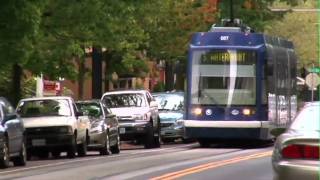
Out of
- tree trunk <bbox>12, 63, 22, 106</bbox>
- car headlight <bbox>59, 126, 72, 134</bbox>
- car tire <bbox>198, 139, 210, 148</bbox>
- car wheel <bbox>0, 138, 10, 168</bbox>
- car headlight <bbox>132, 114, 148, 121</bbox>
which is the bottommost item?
car tire <bbox>198, 139, 210, 148</bbox>

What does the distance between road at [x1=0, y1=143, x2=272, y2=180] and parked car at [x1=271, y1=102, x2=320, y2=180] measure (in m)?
6.15

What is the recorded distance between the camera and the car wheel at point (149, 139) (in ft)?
98.0

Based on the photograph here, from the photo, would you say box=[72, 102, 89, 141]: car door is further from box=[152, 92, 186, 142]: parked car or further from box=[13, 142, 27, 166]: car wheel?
box=[152, 92, 186, 142]: parked car

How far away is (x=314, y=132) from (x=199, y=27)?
32878 mm

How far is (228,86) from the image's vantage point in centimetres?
2645

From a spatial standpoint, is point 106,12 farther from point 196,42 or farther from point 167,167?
point 167,167

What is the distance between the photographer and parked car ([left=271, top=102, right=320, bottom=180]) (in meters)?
10.4

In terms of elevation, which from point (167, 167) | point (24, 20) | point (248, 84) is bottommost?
→ point (167, 167)

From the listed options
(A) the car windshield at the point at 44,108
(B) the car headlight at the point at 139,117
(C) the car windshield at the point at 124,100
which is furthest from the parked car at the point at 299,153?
(C) the car windshield at the point at 124,100

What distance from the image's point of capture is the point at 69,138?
24.2 m

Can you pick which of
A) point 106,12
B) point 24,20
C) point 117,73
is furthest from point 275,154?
point 117,73

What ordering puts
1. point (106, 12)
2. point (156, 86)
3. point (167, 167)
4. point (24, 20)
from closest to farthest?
point (167, 167), point (24, 20), point (106, 12), point (156, 86)

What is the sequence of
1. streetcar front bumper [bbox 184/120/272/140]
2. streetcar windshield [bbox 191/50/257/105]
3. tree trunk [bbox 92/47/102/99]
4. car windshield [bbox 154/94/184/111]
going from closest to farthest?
streetcar front bumper [bbox 184/120/272/140], streetcar windshield [bbox 191/50/257/105], car windshield [bbox 154/94/184/111], tree trunk [bbox 92/47/102/99]

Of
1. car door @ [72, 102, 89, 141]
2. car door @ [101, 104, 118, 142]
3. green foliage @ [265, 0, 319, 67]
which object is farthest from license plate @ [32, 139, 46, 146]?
green foliage @ [265, 0, 319, 67]
